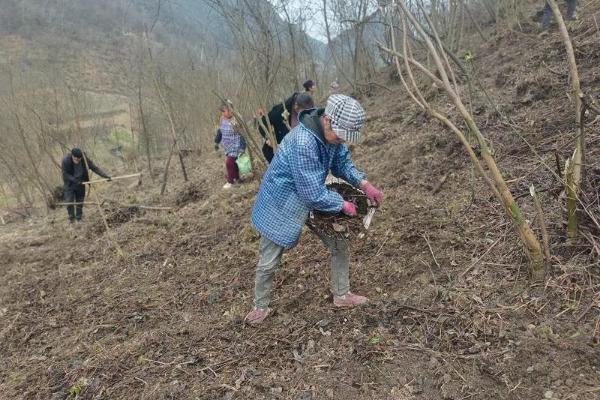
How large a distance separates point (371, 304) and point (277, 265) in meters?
0.69

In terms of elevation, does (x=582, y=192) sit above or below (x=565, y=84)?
below

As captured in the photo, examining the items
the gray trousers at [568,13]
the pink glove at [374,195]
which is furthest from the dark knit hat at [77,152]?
the gray trousers at [568,13]

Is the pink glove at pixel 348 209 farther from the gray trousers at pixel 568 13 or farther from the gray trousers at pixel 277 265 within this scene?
the gray trousers at pixel 568 13

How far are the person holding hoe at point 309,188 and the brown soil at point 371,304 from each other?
0.28 metres

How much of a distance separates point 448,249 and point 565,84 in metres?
3.33

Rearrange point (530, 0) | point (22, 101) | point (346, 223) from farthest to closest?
1. point (530, 0)
2. point (22, 101)
3. point (346, 223)

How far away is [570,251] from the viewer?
9.64 feet

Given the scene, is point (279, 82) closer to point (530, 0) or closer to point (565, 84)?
point (530, 0)

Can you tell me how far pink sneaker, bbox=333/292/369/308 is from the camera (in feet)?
11.2

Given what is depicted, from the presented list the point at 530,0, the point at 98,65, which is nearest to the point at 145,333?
the point at 530,0

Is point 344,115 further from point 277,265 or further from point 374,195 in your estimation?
point 277,265

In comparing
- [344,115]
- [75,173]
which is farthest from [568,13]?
[75,173]

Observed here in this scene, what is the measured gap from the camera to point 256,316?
3521mm

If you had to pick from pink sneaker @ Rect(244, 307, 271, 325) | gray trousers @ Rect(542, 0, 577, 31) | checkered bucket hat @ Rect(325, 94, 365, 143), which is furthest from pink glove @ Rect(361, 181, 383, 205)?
gray trousers @ Rect(542, 0, 577, 31)
